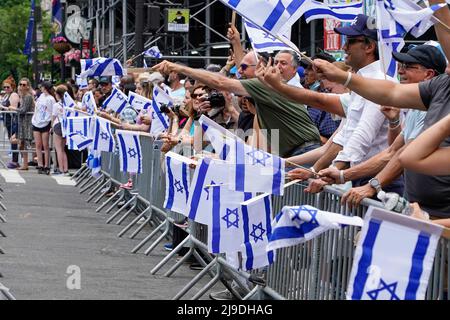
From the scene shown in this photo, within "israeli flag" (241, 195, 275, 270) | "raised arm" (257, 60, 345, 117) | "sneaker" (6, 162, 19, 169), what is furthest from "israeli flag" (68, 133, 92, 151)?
"israeli flag" (241, 195, 275, 270)

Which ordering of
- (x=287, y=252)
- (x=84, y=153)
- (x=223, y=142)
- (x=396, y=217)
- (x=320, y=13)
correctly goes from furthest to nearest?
(x=84, y=153) < (x=320, y=13) < (x=223, y=142) < (x=287, y=252) < (x=396, y=217)

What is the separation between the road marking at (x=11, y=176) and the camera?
920 inches

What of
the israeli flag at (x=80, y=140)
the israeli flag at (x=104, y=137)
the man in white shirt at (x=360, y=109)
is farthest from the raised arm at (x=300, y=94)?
the israeli flag at (x=80, y=140)

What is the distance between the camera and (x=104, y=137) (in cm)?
1716

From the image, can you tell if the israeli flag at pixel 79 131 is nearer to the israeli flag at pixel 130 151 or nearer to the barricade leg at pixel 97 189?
the barricade leg at pixel 97 189

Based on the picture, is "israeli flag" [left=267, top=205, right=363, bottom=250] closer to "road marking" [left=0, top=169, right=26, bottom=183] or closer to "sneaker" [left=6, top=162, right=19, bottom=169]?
"road marking" [left=0, top=169, right=26, bottom=183]

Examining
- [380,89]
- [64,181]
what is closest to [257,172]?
[380,89]

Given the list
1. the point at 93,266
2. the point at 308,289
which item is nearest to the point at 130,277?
the point at 93,266

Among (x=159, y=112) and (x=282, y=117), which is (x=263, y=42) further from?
(x=159, y=112)

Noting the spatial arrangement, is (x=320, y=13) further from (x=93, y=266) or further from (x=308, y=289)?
(x=93, y=266)

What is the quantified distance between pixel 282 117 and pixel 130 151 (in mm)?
5528

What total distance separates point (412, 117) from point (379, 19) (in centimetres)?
64

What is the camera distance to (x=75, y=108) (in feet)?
71.0

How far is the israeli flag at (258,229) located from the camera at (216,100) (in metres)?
3.19
